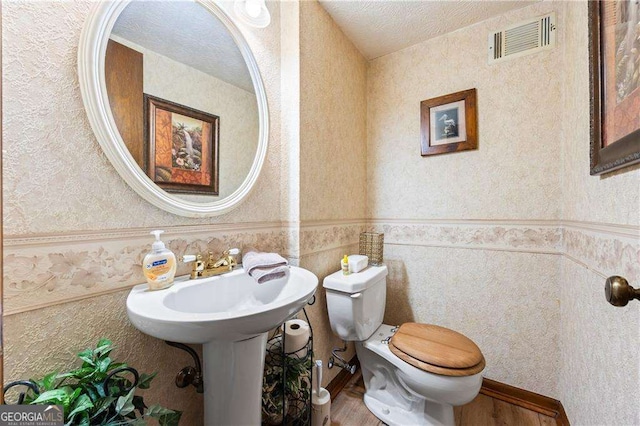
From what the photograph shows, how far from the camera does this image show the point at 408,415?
1214 mm

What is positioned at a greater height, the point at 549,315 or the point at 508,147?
the point at 508,147

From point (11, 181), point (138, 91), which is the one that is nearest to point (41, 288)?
point (11, 181)

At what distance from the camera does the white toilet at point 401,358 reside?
103 centimetres

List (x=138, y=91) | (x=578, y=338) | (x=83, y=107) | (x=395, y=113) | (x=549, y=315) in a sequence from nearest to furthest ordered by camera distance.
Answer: (x=83, y=107) < (x=138, y=91) < (x=578, y=338) < (x=549, y=315) < (x=395, y=113)

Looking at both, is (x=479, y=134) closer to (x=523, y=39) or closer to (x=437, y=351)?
(x=523, y=39)

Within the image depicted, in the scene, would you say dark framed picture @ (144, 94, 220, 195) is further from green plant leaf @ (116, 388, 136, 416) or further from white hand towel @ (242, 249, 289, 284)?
green plant leaf @ (116, 388, 136, 416)

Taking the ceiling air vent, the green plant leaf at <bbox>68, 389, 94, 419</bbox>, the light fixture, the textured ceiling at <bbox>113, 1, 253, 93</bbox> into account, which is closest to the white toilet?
the green plant leaf at <bbox>68, 389, 94, 419</bbox>

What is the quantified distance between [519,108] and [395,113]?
2.19 ft

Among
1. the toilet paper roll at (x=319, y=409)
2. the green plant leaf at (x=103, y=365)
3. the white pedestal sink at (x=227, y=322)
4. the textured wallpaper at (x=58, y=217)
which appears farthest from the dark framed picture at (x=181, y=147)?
the toilet paper roll at (x=319, y=409)

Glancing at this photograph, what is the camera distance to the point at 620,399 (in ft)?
2.32

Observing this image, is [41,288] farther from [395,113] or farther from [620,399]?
[395,113]

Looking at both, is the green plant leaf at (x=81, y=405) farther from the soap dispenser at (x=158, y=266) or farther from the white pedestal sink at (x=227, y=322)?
the soap dispenser at (x=158, y=266)

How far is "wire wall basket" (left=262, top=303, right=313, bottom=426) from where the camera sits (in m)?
0.96

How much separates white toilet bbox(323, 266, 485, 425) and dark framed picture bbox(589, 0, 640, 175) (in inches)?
33.7
